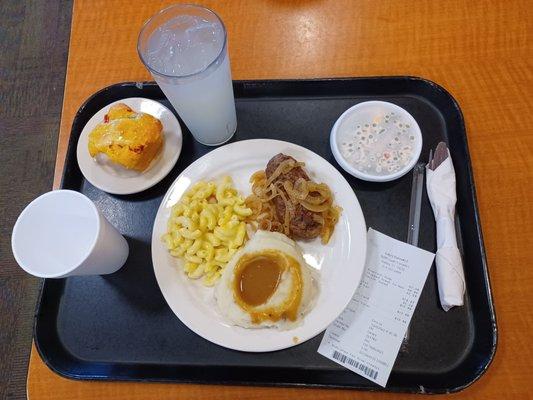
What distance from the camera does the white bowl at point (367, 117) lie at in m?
1.40

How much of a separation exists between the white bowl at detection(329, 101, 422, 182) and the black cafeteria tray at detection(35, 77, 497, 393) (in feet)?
0.29

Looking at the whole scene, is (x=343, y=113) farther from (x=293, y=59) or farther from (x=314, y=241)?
(x=314, y=241)

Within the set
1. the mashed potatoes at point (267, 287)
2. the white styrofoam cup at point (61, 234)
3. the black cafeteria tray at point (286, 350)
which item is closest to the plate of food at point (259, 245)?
the mashed potatoes at point (267, 287)

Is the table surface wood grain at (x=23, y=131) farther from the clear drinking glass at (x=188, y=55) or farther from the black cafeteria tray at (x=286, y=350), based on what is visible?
the clear drinking glass at (x=188, y=55)

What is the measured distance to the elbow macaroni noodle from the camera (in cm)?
137

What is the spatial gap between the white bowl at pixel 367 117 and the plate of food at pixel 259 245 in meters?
0.05

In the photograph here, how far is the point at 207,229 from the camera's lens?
142cm

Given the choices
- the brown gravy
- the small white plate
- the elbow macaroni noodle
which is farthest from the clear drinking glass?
the brown gravy

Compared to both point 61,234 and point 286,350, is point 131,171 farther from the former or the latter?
point 286,350

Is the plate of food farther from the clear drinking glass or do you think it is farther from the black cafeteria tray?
the clear drinking glass

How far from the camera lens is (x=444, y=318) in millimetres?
1328

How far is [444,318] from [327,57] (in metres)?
1.05

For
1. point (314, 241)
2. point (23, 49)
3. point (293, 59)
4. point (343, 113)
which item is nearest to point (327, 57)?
point (293, 59)

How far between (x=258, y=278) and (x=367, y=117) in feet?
2.27
